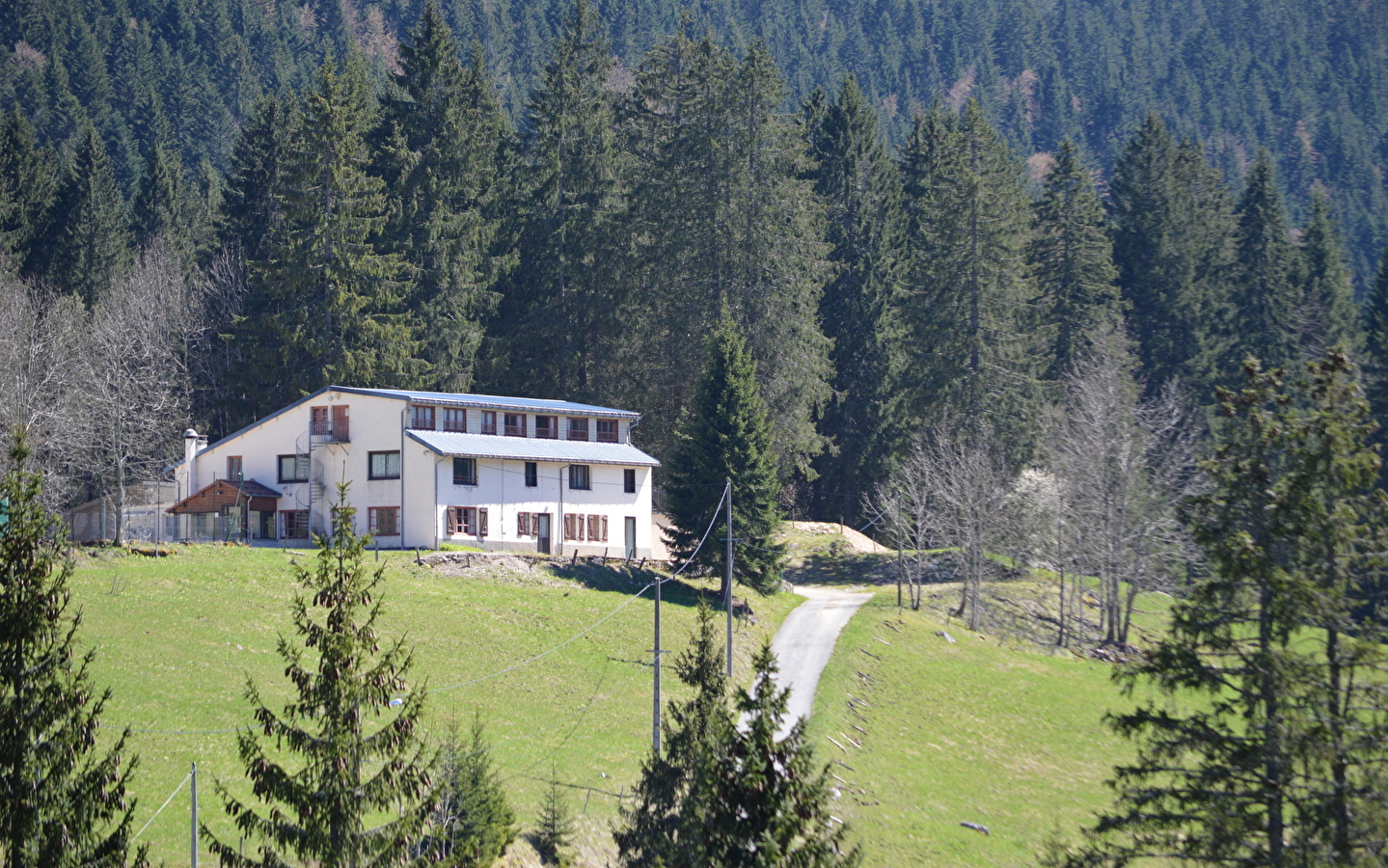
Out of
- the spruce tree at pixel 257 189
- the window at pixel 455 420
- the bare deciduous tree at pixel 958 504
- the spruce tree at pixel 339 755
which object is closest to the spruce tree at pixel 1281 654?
the spruce tree at pixel 339 755

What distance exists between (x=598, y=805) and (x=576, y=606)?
16.9m

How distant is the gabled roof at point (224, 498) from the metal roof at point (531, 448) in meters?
7.87

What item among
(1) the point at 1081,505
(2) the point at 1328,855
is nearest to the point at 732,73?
(1) the point at 1081,505

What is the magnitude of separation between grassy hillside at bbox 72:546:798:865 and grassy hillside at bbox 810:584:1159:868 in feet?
15.5

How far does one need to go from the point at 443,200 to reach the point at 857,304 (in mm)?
24436

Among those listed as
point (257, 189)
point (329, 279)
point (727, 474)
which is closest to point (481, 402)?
point (727, 474)

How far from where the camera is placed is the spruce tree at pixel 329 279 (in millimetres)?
63188

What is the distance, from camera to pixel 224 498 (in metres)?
55.6

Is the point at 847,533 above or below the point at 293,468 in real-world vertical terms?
below

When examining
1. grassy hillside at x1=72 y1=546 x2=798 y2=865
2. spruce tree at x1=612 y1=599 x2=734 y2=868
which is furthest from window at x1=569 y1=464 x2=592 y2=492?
spruce tree at x1=612 y1=599 x2=734 y2=868

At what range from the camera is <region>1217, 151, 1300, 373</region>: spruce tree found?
271 feet

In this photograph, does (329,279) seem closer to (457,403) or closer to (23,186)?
(457,403)

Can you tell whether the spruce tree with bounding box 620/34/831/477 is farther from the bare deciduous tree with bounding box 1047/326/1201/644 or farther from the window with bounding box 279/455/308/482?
the window with bounding box 279/455/308/482

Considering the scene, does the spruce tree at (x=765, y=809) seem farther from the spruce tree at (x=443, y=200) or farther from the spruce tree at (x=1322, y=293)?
the spruce tree at (x=1322, y=293)
